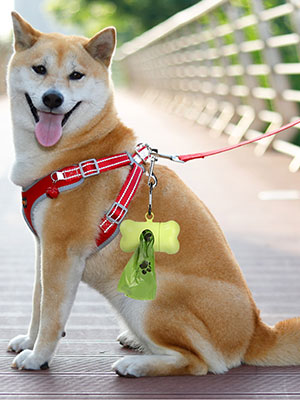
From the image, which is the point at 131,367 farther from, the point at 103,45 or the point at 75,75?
the point at 103,45

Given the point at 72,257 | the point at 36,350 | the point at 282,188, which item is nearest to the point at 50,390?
the point at 36,350

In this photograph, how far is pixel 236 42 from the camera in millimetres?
9953

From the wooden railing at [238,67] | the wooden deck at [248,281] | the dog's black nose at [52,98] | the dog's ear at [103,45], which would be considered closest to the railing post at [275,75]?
the wooden railing at [238,67]

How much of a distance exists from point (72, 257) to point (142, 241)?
0.93 feet

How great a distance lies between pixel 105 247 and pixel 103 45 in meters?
0.81

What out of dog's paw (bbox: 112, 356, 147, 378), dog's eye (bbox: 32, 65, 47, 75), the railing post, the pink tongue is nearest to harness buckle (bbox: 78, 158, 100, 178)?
the pink tongue

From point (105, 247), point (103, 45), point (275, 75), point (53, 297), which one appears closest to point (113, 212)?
point (105, 247)

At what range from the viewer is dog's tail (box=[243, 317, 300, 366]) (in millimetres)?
2629

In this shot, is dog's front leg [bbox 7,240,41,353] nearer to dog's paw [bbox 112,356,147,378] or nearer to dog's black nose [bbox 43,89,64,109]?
dog's paw [bbox 112,356,147,378]

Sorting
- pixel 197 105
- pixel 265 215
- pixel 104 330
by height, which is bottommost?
pixel 197 105

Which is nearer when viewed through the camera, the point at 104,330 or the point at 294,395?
Answer: the point at 294,395

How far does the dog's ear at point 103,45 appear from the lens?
286 cm

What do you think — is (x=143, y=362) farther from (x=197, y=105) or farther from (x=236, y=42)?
(x=197, y=105)

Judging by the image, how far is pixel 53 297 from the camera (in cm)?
269
